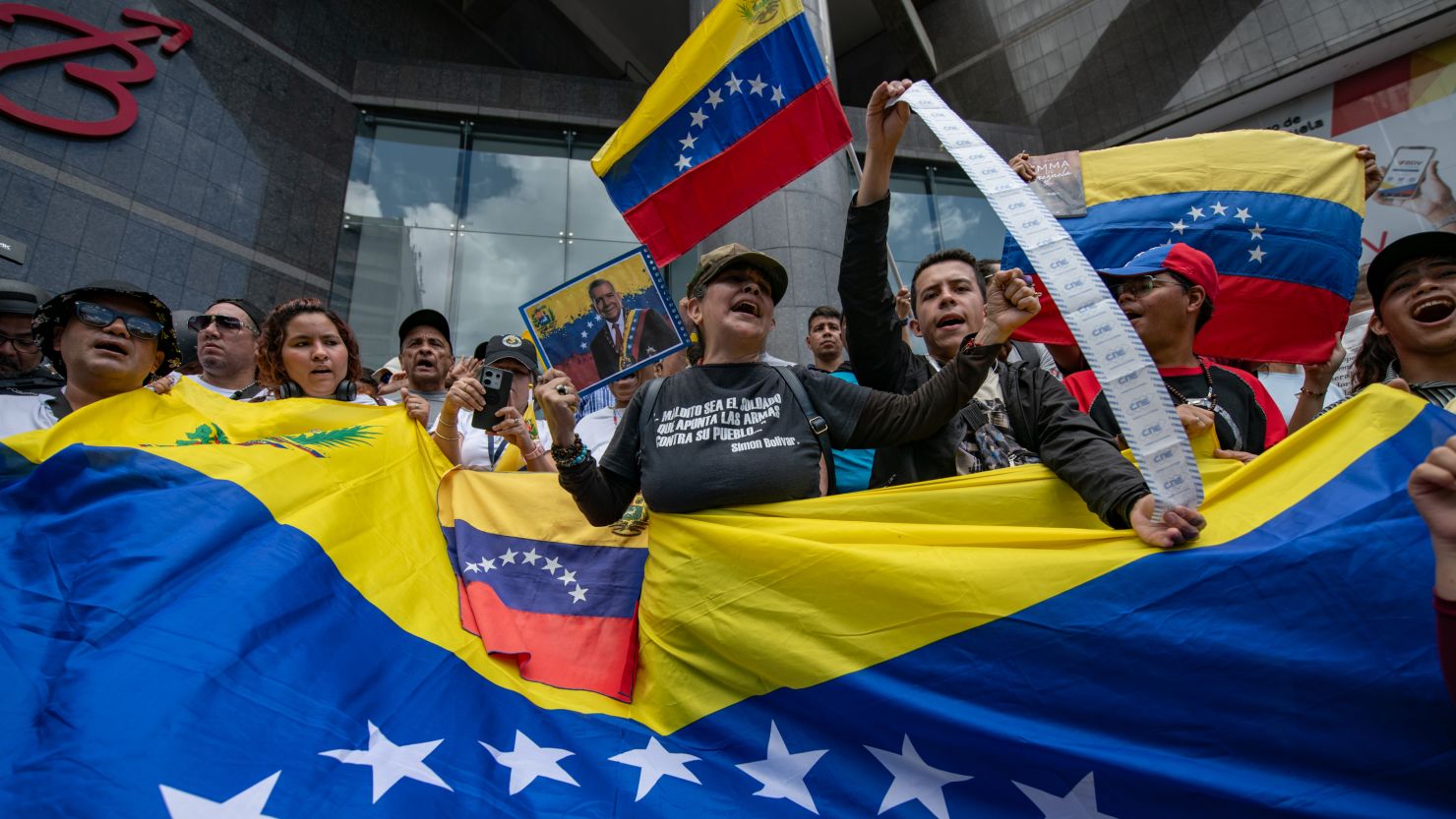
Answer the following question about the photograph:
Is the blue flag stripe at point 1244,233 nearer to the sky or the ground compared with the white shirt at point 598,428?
nearer to the sky

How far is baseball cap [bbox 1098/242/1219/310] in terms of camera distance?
2.74 metres

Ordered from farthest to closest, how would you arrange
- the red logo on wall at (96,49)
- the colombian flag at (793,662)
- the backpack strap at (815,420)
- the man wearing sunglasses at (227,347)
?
the red logo on wall at (96,49), the man wearing sunglasses at (227,347), the backpack strap at (815,420), the colombian flag at (793,662)

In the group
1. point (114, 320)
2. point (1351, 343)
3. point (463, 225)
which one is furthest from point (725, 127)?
point (463, 225)

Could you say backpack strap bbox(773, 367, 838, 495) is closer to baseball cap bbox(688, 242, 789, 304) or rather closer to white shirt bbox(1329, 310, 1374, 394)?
baseball cap bbox(688, 242, 789, 304)

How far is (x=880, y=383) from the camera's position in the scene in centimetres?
274

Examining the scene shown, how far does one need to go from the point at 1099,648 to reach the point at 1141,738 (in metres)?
0.19

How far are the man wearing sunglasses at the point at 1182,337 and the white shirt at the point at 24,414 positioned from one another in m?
4.09

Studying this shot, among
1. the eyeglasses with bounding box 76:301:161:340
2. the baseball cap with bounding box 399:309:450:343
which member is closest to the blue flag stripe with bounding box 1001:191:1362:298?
the baseball cap with bounding box 399:309:450:343

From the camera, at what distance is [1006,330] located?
2088mm

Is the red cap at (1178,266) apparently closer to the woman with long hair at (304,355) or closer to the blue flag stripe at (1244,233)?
the blue flag stripe at (1244,233)

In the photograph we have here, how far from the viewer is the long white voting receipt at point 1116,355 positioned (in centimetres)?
162

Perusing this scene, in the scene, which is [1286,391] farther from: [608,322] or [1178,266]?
[608,322]

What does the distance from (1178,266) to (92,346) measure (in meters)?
4.15

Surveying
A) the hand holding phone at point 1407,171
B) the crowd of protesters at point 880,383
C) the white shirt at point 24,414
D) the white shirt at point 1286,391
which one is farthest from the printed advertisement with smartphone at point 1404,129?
the white shirt at point 24,414
